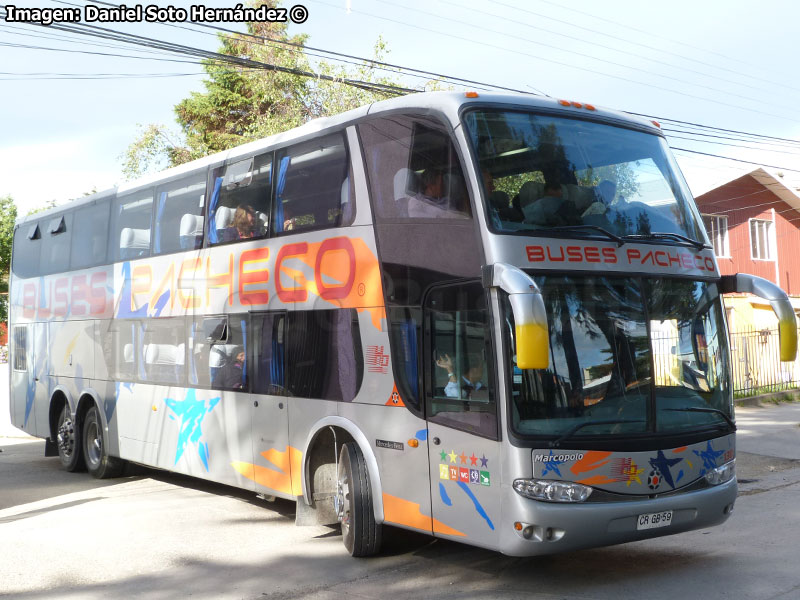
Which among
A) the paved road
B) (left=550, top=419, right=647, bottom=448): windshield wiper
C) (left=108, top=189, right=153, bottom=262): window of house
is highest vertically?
(left=108, top=189, right=153, bottom=262): window of house

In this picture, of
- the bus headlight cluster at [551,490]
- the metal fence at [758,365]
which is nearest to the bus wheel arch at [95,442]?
the bus headlight cluster at [551,490]

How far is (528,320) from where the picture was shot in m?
6.01

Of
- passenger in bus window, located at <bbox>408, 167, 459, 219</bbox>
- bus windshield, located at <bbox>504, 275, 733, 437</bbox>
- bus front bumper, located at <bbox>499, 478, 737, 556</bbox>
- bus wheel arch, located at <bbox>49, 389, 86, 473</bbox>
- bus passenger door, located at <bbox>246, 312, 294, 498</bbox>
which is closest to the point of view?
bus front bumper, located at <bbox>499, 478, 737, 556</bbox>

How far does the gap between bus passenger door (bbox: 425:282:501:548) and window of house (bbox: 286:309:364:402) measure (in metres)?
1.10

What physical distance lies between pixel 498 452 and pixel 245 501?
547 cm

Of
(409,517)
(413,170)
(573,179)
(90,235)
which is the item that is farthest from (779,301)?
(90,235)

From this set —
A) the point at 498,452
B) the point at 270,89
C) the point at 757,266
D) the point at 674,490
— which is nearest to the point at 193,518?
the point at 498,452

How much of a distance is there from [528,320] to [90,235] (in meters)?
9.46

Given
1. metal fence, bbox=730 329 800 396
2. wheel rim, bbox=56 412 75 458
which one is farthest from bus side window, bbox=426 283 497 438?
metal fence, bbox=730 329 800 396

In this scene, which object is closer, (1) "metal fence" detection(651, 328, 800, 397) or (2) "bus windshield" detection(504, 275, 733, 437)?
(2) "bus windshield" detection(504, 275, 733, 437)

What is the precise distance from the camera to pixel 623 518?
21.9ft

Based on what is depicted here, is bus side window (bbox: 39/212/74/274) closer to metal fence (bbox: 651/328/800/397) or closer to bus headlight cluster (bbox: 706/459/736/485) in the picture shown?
bus headlight cluster (bbox: 706/459/736/485)

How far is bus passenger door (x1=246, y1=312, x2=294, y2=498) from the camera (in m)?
9.31

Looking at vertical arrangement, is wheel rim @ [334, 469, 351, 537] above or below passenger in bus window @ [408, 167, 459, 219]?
below
